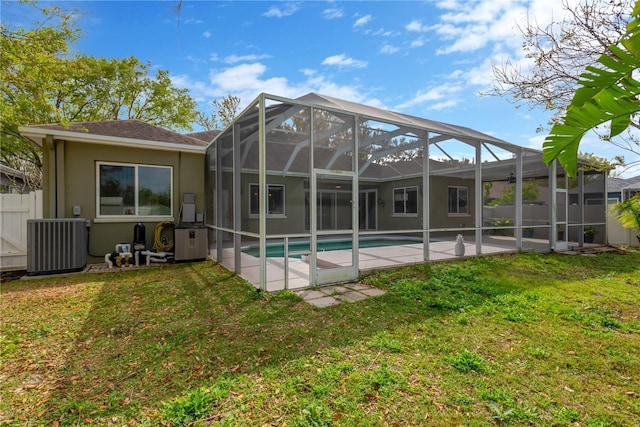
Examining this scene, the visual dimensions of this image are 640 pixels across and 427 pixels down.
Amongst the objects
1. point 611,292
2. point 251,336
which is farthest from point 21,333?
point 611,292

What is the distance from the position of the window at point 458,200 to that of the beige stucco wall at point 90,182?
34.9 ft

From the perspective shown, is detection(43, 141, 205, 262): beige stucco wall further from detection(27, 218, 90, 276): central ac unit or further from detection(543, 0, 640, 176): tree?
detection(543, 0, 640, 176): tree

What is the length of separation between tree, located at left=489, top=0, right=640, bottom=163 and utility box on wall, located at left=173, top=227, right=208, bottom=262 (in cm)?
789

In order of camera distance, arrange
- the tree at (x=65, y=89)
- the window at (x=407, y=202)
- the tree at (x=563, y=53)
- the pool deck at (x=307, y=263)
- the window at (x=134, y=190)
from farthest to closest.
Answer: the window at (x=407, y=202), the window at (x=134, y=190), the tree at (x=65, y=89), the tree at (x=563, y=53), the pool deck at (x=307, y=263)

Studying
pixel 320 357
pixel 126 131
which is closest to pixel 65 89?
pixel 126 131

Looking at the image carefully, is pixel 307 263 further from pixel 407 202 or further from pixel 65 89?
pixel 65 89

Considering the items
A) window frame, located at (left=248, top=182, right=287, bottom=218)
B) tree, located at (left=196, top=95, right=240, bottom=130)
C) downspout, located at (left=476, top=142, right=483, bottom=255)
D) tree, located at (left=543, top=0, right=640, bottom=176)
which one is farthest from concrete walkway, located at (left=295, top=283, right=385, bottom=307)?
tree, located at (left=196, top=95, right=240, bottom=130)

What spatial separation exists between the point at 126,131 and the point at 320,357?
25.6 feet

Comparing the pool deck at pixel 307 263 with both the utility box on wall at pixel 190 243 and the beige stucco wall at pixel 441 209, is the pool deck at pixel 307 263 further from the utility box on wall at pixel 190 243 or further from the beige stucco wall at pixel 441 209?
the beige stucco wall at pixel 441 209

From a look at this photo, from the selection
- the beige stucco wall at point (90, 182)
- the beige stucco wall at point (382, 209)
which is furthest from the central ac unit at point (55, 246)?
the beige stucco wall at point (382, 209)

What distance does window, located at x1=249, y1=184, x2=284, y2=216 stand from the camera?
455 centimetres

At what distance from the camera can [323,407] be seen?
197cm

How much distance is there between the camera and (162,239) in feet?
24.5

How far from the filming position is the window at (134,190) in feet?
23.1
